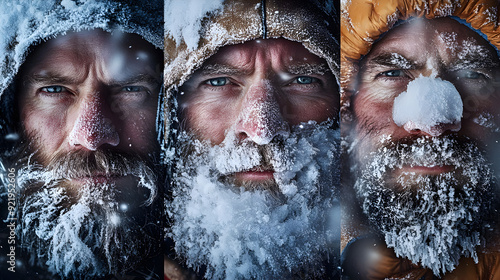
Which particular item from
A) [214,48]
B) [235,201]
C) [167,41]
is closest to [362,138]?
[235,201]

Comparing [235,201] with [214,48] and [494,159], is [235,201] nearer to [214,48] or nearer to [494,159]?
[214,48]

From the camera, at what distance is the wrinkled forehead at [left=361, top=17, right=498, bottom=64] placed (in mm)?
1809

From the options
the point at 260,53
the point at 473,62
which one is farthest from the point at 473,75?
the point at 260,53

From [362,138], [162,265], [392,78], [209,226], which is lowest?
[162,265]

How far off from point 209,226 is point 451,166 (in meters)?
0.98

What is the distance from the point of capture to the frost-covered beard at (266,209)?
72.5 inches

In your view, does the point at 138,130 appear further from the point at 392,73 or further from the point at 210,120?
the point at 392,73

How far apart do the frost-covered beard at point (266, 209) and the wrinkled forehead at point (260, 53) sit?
0.28m

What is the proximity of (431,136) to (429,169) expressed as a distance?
13 centimetres

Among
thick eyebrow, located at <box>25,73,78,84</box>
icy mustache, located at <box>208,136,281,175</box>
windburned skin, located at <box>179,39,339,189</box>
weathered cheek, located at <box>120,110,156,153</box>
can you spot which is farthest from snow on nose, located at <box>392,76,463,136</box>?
thick eyebrow, located at <box>25,73,78,84</box>

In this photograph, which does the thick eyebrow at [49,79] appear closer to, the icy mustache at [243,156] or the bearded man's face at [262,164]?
the bearded man's face at [262,164]

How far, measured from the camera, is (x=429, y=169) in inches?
72.2

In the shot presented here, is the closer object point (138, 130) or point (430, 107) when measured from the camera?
Answer: point (430, 107)

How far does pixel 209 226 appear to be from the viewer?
186 cm
